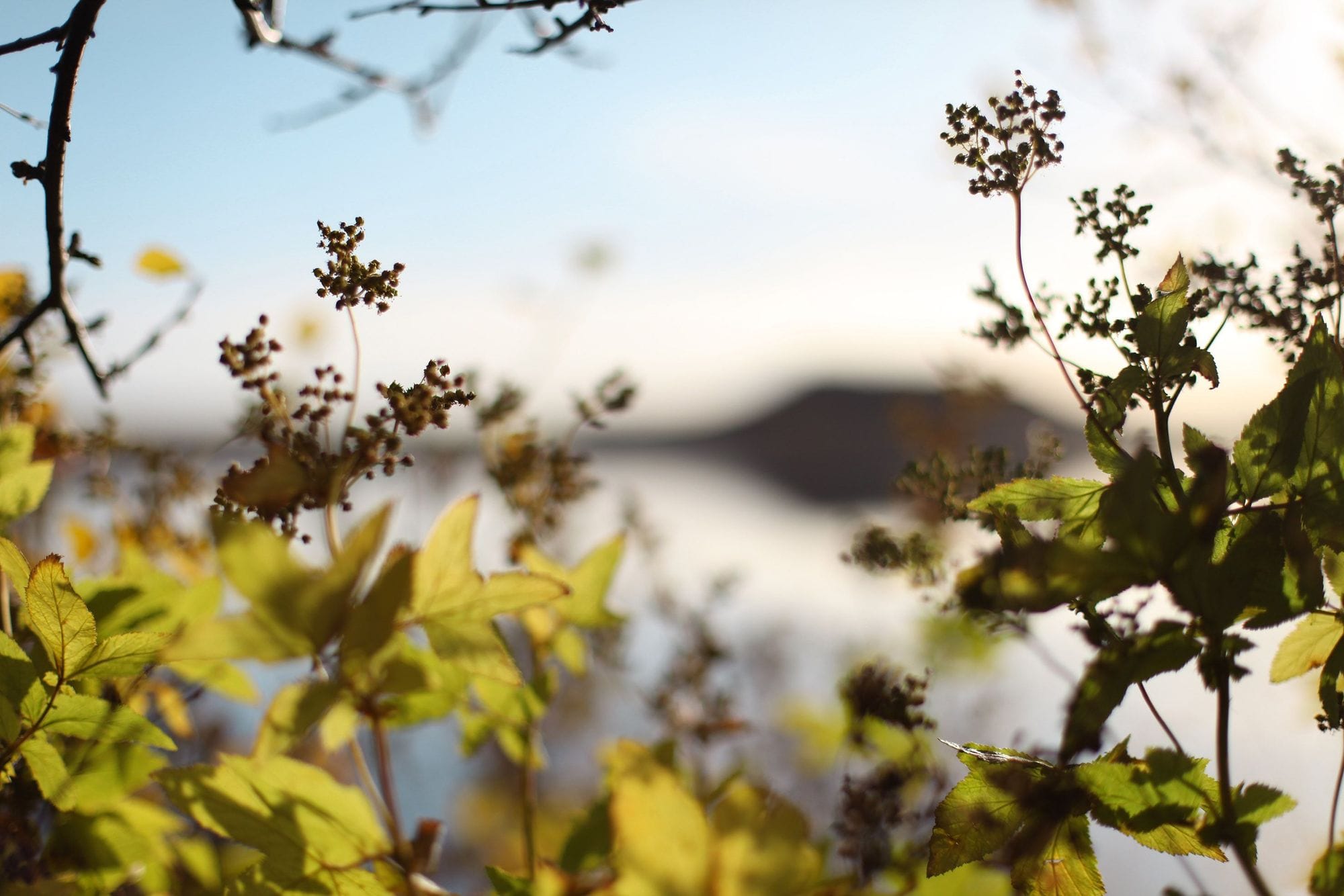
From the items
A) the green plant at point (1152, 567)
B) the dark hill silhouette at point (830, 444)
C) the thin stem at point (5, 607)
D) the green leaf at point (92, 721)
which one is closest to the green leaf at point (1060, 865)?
the green plant at point (1152, 567)

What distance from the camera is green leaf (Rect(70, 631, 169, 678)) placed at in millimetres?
378

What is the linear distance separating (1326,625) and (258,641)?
1.42ft

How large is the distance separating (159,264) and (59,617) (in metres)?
0.38

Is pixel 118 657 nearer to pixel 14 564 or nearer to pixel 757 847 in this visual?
pixel 14 564

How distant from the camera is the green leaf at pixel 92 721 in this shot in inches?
14.7

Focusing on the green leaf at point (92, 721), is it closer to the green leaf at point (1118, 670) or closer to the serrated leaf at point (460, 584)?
the serrated leaf at point (460, 584)

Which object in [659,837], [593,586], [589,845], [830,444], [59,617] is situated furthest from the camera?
[830,444]

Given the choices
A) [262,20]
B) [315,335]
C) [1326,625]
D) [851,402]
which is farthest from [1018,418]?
[851,402]

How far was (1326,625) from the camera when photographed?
402 mm

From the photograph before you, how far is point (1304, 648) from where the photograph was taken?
1.34ft

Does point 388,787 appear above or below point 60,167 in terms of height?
below

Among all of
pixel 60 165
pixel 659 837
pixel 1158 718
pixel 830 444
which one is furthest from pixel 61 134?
pixel 830 444

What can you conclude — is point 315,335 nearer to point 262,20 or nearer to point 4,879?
point 262,20

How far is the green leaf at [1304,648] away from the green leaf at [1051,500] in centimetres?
11
